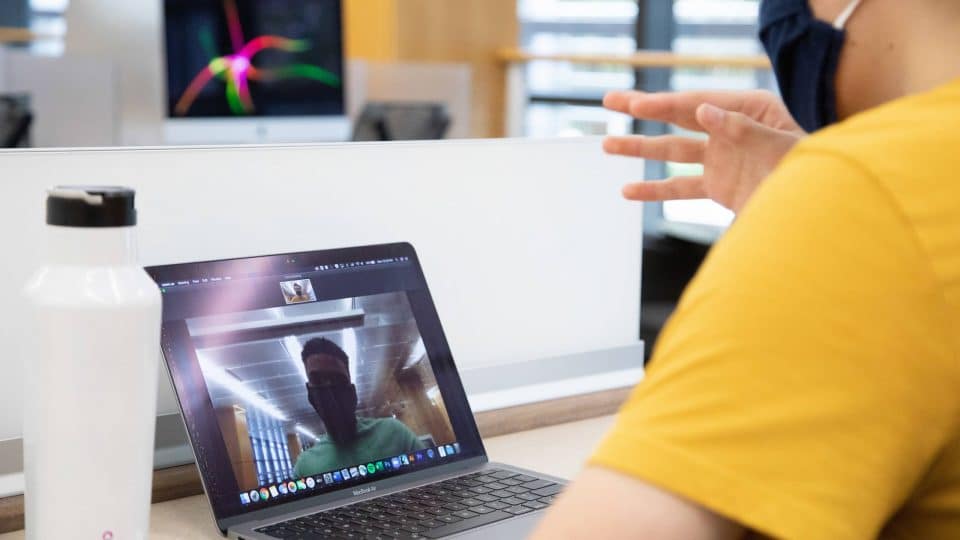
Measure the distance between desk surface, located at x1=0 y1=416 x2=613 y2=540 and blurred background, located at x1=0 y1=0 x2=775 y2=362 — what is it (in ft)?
3.80

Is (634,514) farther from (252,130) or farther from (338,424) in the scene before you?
(252,130)

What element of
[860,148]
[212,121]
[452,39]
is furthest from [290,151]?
[452,39]

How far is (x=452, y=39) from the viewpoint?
623 cm

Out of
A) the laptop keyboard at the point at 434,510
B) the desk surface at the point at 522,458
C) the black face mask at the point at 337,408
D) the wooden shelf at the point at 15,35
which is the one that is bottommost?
the desk surface at the point at 522,458

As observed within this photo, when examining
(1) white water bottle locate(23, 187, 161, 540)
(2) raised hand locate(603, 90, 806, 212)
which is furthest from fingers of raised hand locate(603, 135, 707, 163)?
(1) white water bottle locate(23, 187, 161, 540)

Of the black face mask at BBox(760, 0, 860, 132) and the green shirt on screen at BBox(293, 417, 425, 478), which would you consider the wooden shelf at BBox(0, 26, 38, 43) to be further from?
the black face mask at BBox(760, 0, 860, 132)

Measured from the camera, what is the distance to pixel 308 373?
1041 millimetres

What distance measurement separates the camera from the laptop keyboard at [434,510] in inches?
37.0

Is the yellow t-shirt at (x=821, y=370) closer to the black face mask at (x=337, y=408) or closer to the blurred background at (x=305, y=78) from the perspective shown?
the black face mask at (x=337, y=408)

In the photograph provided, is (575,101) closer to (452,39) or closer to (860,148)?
(452,39)

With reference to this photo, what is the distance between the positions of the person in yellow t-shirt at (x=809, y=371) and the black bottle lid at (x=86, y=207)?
0.37 metres

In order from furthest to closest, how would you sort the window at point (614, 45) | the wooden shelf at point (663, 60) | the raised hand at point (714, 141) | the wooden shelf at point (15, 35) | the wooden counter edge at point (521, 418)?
the wooden shelf at point (15, 35) → the window at point (614, 45) → the wooden shelf at point (663, 60) → the wooden counter edge at point (521, 418) → the raised hand at point (714, 141)

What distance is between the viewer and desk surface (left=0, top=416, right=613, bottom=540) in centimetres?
98

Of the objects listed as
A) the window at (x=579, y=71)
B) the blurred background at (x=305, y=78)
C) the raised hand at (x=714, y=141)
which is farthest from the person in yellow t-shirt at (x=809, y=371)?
the window at (x=579, y=71)
